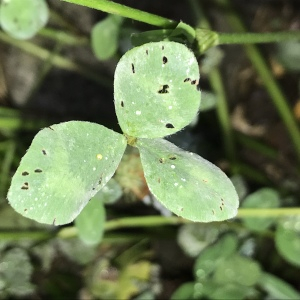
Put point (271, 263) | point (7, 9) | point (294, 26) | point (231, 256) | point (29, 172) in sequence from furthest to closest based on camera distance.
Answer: point (294, 26) → point (271, 263) → point (231, 256) → point (7, 9) → point (29, 172)

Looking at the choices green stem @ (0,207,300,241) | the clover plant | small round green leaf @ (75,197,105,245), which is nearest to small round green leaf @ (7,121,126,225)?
the clover plant

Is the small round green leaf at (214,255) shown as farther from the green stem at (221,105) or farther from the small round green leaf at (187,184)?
the small round green leaf at (187,184)

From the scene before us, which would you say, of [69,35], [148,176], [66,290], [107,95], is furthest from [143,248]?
[148,176]

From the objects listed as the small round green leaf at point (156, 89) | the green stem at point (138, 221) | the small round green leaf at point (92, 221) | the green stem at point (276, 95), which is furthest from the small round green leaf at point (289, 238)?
the small round green leaf at point (156, 89)

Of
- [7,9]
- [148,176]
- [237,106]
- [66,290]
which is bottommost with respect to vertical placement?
[66,290]

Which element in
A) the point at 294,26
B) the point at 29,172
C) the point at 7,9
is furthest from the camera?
the point at 294,26

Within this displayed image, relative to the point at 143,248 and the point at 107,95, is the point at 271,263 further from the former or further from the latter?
the point at 107,95

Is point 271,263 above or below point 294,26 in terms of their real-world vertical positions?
below

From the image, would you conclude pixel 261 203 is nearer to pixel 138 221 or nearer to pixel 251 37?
pixel 138 221
